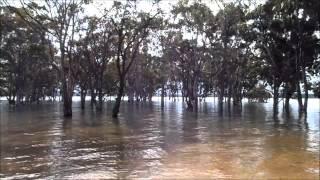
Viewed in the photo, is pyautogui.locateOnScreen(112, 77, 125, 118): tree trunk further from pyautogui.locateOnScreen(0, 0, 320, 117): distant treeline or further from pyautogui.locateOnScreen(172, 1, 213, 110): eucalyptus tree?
pyautogui.locateOnScreen(172, 1, 213, 110): eucalyptus tree

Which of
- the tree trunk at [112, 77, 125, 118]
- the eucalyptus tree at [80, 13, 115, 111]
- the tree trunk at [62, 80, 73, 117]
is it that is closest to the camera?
the tree trunk at [62, 80, 73, 117]

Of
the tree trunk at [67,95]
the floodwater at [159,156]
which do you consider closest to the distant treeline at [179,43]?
the tree trunk at [67,95]

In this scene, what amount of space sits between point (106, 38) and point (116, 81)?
29.2 m

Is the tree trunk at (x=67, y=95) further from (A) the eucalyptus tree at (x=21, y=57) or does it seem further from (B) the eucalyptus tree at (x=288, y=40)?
(B) the eucalyptus tree at (x=288, y=40)

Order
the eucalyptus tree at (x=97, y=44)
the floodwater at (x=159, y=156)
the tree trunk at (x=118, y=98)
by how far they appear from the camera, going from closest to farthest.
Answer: the floodwater at (x=159, y=156), the tree trunk at (x=118, y=98), the eucalyptus tree at (x=97, y=44)

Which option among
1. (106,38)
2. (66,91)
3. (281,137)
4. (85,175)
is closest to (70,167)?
(85,175)

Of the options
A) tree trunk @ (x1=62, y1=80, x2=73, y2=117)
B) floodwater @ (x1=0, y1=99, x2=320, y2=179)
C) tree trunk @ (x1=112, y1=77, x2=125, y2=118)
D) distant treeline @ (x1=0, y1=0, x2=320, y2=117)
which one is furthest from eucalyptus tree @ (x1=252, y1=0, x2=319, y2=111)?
floodwater @ (x1=0, y1=99, x2=320, y2=179)

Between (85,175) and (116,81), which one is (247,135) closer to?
(85,175)

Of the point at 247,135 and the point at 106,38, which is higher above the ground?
the point at 106,38

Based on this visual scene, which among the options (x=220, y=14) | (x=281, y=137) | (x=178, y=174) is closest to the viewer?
(x=178, y=174)

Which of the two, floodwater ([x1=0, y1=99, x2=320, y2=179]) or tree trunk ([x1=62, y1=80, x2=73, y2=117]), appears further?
tree trunk ([x1=62, y1=80, x2=73, y2=117])

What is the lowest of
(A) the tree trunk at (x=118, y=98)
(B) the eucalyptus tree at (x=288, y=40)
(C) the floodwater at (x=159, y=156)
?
(C) the floodwater at (x=159, y=156)

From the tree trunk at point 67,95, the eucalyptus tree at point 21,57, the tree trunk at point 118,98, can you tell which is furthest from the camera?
the eucalyptus tree at point 21,57

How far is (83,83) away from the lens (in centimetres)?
5331
